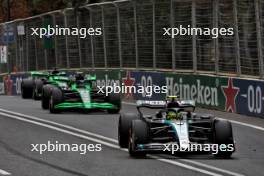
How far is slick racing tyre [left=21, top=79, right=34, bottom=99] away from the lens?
30188 millimetres

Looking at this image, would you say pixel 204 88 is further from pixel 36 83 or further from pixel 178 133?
pixel 178 133

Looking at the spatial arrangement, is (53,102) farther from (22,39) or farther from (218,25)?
(22,39)

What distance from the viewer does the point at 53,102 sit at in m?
21.7

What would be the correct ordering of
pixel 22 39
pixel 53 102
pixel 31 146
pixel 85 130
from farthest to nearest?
1. pixel 22 39
2. pixel 53 102
3. pixel 85 130
4. pixel 31 146

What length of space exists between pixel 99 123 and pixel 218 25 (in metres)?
5.89

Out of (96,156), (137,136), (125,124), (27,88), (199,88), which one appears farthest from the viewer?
(27,88)

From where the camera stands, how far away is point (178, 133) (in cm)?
1330

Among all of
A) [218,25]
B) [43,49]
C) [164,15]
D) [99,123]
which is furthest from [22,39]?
[99,123]
